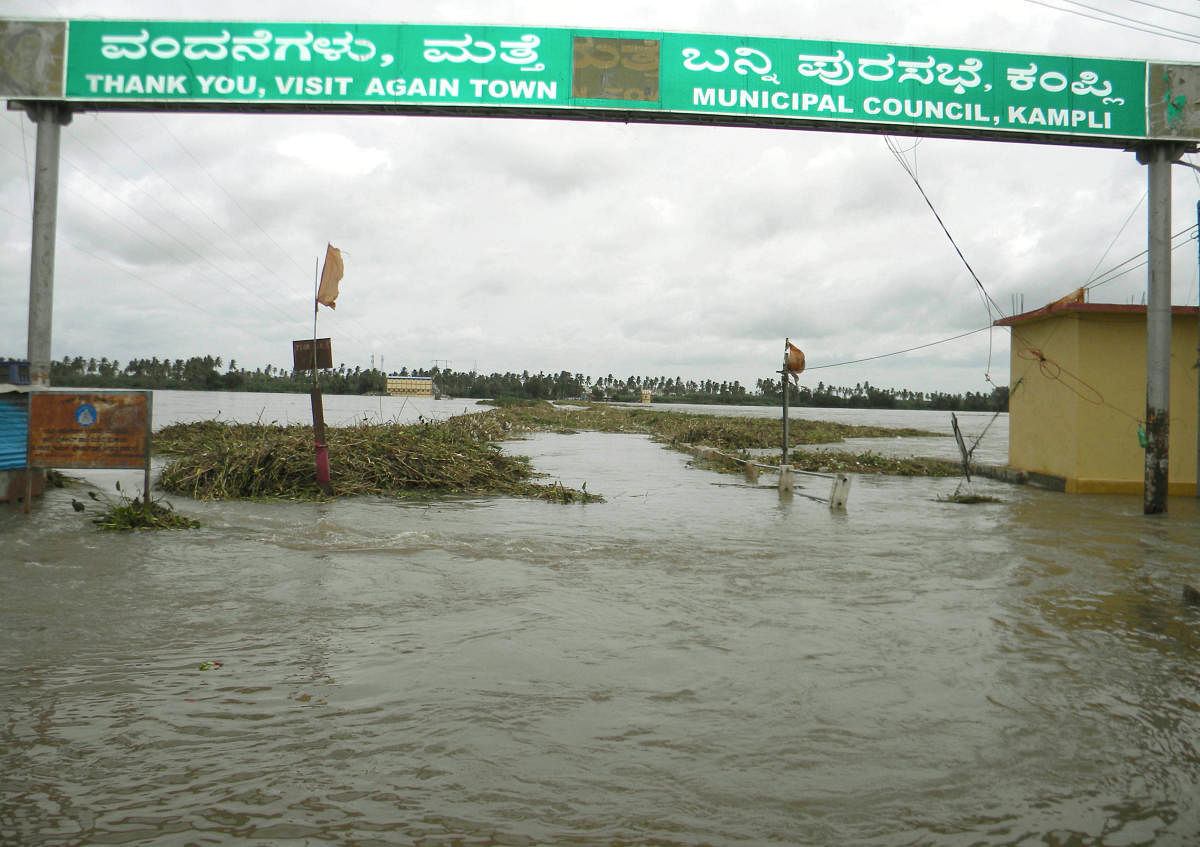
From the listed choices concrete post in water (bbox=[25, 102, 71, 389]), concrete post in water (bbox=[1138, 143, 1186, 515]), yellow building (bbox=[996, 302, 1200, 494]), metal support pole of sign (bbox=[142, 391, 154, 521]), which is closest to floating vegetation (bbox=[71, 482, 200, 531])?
metal support pole of sign (bbox=[142, 391, 154, 521])

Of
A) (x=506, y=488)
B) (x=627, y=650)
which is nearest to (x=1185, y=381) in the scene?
(x=506, y=488)

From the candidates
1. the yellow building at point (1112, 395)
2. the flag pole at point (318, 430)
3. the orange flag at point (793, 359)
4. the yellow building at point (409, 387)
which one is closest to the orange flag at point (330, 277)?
the flag pole at point (318, 430)

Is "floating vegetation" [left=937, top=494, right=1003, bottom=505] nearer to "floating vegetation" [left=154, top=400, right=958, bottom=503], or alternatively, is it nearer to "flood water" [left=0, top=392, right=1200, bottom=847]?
"flood water" [left=0, top=392, right=1200, bottom=847]

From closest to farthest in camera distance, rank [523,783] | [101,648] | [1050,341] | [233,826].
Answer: [233,826] < [523,783] < [101,648] < [1050,341]

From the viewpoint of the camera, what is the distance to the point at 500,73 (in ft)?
33.0

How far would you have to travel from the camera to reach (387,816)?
9.00ft

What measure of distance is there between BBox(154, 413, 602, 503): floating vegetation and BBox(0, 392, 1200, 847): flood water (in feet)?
13.1

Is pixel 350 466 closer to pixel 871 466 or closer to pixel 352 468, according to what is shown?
pixel 352 468

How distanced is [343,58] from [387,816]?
9999 millimetres

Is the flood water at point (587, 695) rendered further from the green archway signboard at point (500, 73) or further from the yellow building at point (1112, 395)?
the yellow building at point (1112, 395)

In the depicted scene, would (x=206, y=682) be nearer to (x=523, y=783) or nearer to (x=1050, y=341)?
(x=523, y=783)

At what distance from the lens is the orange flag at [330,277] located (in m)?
11.4

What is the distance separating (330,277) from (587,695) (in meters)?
9.36

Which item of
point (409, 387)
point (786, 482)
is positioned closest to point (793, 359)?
point (786, 482)
